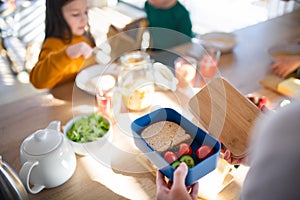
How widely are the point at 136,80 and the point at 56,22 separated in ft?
1.57

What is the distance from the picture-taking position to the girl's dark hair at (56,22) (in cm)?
115

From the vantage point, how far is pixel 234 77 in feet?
3.51

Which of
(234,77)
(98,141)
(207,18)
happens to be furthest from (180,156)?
(207,18)

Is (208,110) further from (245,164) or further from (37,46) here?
(37,46)

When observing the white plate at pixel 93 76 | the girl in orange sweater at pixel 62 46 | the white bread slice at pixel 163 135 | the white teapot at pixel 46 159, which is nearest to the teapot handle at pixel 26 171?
the white teapot at pixel 46 159

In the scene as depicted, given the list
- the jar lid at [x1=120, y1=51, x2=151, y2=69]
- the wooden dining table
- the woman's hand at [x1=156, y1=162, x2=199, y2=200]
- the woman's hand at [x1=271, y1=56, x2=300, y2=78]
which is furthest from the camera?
the woman's hand at [x1=271, y1=56, x2=300, y2=78]

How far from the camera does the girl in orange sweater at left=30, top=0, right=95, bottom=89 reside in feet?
3.52

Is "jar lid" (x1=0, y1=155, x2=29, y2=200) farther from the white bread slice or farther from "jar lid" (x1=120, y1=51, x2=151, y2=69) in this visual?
"jar lid" (x1=120, y1=51, x2=151, y2=69)

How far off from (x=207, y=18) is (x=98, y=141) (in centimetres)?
251

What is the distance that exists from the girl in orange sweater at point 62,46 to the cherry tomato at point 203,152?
571mm

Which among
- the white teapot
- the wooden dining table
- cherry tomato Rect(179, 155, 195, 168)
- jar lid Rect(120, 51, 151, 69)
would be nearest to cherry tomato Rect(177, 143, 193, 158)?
cherry tomato Rect(179, 155, 195, 168)

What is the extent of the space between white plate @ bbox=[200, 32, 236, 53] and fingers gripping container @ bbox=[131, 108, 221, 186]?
1.84 feet

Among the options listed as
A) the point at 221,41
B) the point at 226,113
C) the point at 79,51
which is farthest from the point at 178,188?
the point at 221,41

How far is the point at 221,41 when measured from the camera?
125cm
